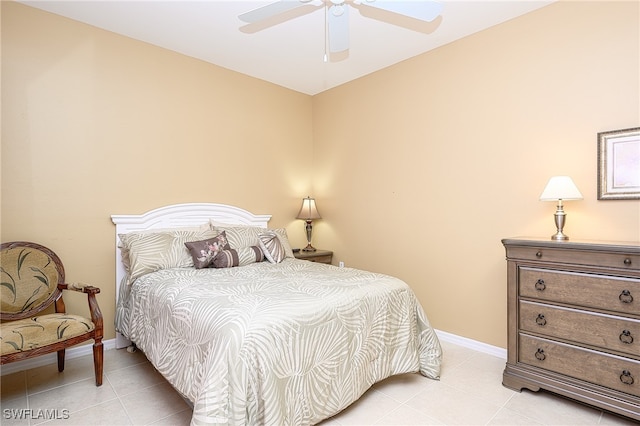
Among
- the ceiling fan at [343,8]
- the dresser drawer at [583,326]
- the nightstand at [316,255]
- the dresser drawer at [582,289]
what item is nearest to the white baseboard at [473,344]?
the dresser drawer at [583,326]

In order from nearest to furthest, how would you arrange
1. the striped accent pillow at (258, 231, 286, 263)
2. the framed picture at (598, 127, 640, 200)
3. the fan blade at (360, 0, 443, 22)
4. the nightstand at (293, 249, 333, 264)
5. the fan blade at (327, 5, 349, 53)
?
the fan blade at (360, 0, 443, 22)
the fan blade at (327, 5, 349, 53)
the framed picture at (598, 127, 640, 200)
the striped accent pillow at (258, 231, 286, 263)
the nightstand at (293, 249, 333, 264)

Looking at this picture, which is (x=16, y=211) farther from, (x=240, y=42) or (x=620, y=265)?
(x=620, y=265)

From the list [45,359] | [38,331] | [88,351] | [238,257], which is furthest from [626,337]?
Answer: [45,359]

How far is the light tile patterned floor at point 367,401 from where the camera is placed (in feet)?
6.40

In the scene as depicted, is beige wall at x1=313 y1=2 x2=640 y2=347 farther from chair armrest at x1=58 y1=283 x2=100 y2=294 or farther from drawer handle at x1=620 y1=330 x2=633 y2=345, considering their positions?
chair armrest at x1=58 y1=283 x2=100 y2=294

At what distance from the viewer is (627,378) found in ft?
6.18

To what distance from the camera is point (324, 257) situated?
4074mm

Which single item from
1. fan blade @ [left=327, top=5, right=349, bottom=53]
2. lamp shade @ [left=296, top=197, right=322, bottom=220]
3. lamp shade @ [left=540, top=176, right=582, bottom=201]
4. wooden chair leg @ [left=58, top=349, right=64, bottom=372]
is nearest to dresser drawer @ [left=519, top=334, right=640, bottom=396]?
lamp shade @ [left=540, top=176, right=582, bottom=201]

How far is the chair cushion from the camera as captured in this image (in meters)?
1.95

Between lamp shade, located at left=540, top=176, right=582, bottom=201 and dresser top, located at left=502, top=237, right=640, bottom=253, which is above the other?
lamp shade, located at left=540, top=176, right=582, bottom=201

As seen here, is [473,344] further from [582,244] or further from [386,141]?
[386,141]

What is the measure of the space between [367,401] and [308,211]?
2445 millimetres

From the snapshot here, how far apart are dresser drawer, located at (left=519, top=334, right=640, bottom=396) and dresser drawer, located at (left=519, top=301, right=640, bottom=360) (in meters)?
0.05

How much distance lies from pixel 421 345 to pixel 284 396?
1205 mm
